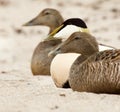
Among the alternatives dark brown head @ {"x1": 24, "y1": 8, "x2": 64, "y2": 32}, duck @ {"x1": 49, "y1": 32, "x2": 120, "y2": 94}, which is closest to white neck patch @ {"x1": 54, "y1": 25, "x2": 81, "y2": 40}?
duck @ {"x1": 49, "y1": 32, "x2": 120, "y2": 94}

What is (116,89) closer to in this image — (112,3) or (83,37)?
(83,37)

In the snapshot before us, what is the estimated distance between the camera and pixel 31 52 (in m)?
17.2

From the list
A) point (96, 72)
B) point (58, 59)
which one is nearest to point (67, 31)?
point (58, 59)

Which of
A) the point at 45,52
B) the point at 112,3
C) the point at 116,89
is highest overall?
the point at 116,89

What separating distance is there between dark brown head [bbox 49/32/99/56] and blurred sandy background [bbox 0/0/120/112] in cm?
56

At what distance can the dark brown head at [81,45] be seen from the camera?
8477 mm

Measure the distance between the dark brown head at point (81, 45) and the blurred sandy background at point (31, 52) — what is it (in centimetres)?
56

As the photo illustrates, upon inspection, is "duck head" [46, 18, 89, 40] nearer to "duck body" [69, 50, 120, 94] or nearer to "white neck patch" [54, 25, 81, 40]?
"white neck patch" [54, 25, 81, 40]

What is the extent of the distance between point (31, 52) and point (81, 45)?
Result: 8.69 m

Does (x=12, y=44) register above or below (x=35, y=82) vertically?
below

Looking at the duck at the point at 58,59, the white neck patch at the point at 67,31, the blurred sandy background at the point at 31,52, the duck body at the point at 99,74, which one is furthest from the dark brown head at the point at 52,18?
the duck body at the point at 99,74

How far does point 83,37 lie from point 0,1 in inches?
571

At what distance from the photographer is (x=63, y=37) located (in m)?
10.3

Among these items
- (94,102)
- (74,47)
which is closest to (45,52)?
(74,47)
